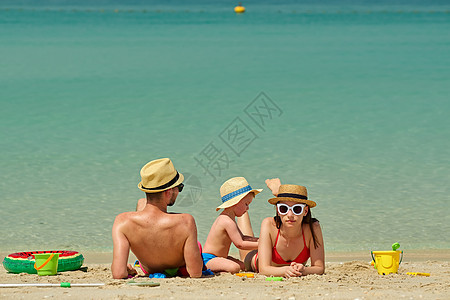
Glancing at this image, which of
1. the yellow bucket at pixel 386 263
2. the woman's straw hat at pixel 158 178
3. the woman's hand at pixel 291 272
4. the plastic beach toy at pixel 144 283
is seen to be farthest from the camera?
the yellow bucket at pixel 386 263

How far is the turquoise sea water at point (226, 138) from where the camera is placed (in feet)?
30.4

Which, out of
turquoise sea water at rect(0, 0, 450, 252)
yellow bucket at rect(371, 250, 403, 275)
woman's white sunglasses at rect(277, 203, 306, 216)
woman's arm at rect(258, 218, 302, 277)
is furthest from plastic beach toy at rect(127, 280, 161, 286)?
turquoise sea water at rect(0, 0, 450, 252)

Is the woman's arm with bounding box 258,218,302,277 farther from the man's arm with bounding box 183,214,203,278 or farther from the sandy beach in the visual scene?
the man's arm with bounding box 183,214,203,278

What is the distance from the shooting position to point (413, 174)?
1152 centimetres

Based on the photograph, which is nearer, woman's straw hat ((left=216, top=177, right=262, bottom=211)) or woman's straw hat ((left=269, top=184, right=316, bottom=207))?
woman's straw hat ((left=269, top=184, right=316, bottom=207))

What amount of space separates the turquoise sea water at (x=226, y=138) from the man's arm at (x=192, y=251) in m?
2.93

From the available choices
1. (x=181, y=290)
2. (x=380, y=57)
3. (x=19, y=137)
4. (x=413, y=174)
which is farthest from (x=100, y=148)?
(x=380, y=57)

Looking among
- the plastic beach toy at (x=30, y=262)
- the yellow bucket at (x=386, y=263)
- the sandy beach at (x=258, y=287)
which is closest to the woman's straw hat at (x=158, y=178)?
the sandy beach at (x=258, y=287)

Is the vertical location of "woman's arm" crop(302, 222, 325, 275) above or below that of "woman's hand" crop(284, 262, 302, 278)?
above

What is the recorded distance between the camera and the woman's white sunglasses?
5.54 meters

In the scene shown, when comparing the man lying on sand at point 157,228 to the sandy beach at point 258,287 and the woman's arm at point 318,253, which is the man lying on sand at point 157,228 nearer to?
the sandy beach at point 258,287

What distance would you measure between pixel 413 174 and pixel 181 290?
297 inches

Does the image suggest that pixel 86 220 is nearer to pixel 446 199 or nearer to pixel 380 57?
pixel 446 199

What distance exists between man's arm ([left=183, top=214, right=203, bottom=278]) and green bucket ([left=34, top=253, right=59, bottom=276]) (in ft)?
3.84
